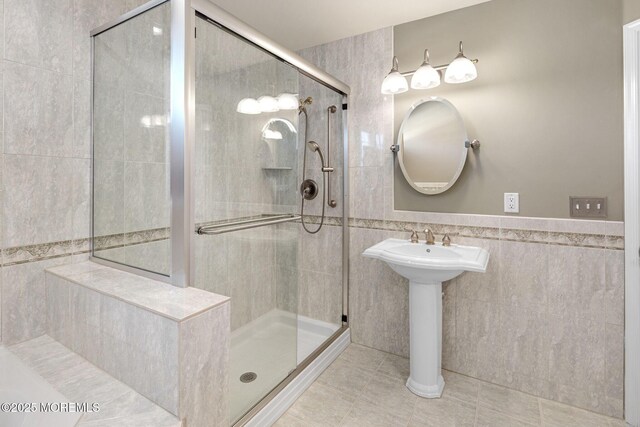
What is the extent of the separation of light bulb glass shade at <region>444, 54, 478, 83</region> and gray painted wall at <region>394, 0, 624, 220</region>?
0.15 metres

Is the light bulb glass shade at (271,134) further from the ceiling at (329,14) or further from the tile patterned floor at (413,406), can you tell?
the tile patterned floor at (413,406)

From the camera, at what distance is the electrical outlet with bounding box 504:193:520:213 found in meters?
1.93

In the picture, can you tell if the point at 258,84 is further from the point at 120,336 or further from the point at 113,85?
the point at 120,336

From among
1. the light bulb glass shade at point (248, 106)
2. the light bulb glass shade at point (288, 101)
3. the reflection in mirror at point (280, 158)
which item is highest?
the light bulb glass shade at point (288, 101)

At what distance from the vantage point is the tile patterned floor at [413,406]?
5.64ft

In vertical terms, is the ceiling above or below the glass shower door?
above

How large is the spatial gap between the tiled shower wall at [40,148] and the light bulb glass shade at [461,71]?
6.46 ft

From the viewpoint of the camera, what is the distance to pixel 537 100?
1.86 metres

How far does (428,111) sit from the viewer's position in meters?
2.17

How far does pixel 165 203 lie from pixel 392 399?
65.8 inches

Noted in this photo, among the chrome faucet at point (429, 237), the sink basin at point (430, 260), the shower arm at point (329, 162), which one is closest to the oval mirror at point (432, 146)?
the chrome faucet at point (429, 237)

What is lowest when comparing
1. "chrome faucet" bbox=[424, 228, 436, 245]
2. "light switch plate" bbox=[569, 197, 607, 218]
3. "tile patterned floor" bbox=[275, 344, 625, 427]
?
"tile patterned floor" bbox=[275, 344, 625, 427]

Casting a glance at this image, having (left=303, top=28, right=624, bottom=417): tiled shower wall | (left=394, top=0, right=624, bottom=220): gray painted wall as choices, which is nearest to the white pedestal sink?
(left=303, top=28, right=624, bottom=417): tiled shower wall

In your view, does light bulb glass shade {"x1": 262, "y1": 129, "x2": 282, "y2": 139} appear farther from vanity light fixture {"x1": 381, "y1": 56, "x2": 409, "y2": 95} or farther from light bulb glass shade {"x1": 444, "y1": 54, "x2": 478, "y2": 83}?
light bulb glass shade {"x1": 444, "y1": 54, "x2": 478, "y2": 83}
